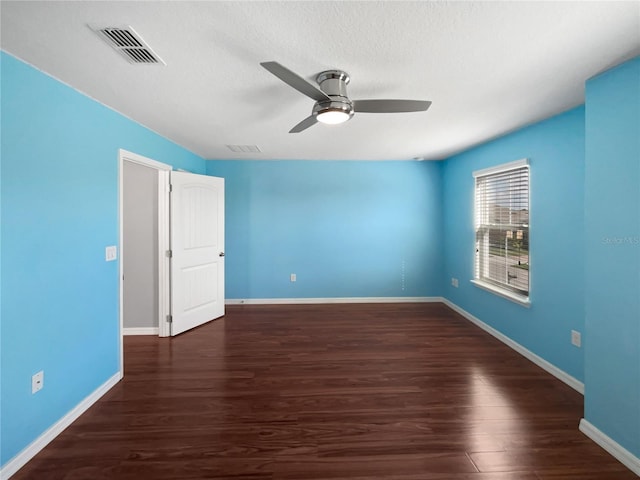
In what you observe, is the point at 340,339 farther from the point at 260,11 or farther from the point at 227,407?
the point at 260,11

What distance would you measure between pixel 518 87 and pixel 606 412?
2193 millimetres

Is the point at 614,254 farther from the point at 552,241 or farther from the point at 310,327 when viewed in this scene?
the point at 310,327

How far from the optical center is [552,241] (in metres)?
2.61

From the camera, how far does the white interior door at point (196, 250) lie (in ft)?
11.3

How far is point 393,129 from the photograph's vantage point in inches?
116

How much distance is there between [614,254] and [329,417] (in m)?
2.09

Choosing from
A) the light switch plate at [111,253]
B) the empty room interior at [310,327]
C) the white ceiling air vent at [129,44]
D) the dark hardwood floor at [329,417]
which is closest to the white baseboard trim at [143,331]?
the empty room interior at [310,327]

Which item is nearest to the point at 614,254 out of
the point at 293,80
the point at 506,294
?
the point at 506,294

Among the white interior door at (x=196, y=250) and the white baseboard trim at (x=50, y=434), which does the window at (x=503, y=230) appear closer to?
the white interior door at (x=196, y=250)

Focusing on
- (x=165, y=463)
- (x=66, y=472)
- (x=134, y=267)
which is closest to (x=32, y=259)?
(x=66, y=472)

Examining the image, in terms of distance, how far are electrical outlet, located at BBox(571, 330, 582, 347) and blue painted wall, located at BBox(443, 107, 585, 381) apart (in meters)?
0.03

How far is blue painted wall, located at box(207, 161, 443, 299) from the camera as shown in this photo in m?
4.68

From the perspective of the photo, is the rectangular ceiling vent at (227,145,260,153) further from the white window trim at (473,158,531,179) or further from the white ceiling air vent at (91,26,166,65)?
the white window trim at (473,158,531,179)

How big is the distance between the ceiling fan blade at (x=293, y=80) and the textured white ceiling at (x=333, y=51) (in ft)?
0.57
